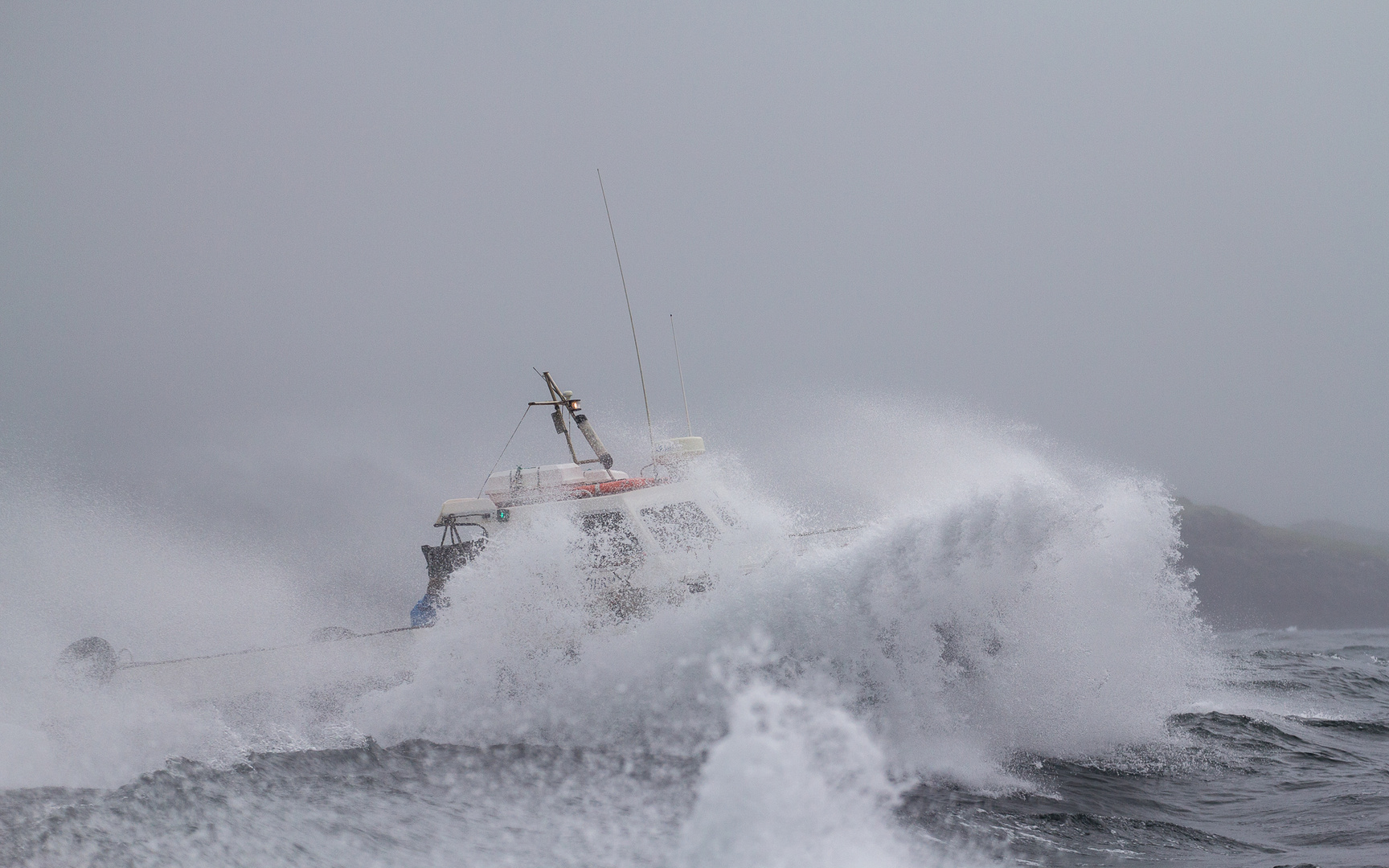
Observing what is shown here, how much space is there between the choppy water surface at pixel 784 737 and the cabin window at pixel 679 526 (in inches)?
46.0

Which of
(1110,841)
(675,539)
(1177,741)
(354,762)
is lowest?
(1177,741)

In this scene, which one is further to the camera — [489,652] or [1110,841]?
[489,652]

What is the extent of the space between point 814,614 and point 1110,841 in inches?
115

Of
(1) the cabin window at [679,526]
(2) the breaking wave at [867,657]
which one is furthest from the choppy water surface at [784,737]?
(1) the cabin window at [679,526]

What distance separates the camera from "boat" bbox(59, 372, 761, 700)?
333 inches

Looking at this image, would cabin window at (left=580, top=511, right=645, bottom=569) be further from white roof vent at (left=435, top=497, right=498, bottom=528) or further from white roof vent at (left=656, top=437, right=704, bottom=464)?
white roof vent at (left=656, top=437, right=704, bottom=464)

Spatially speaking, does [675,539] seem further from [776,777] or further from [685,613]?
[776,777]

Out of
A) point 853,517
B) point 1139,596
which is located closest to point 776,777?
point 1139,596

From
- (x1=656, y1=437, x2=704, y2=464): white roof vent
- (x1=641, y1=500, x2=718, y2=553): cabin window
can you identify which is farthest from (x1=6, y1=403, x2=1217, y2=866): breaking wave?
(x1=656, y1=437, x2=704, y2=464): white roof vent

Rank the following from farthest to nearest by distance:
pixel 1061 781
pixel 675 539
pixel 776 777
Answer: pixel 675 539
pixel 1061 781
pixel 776 777

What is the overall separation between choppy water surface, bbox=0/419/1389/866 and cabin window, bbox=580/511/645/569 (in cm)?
63

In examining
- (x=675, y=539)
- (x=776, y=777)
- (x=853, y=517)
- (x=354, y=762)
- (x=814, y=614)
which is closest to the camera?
(x=776, y=777)

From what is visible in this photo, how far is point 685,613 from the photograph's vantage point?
7.85 m

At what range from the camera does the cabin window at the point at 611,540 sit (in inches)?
364
